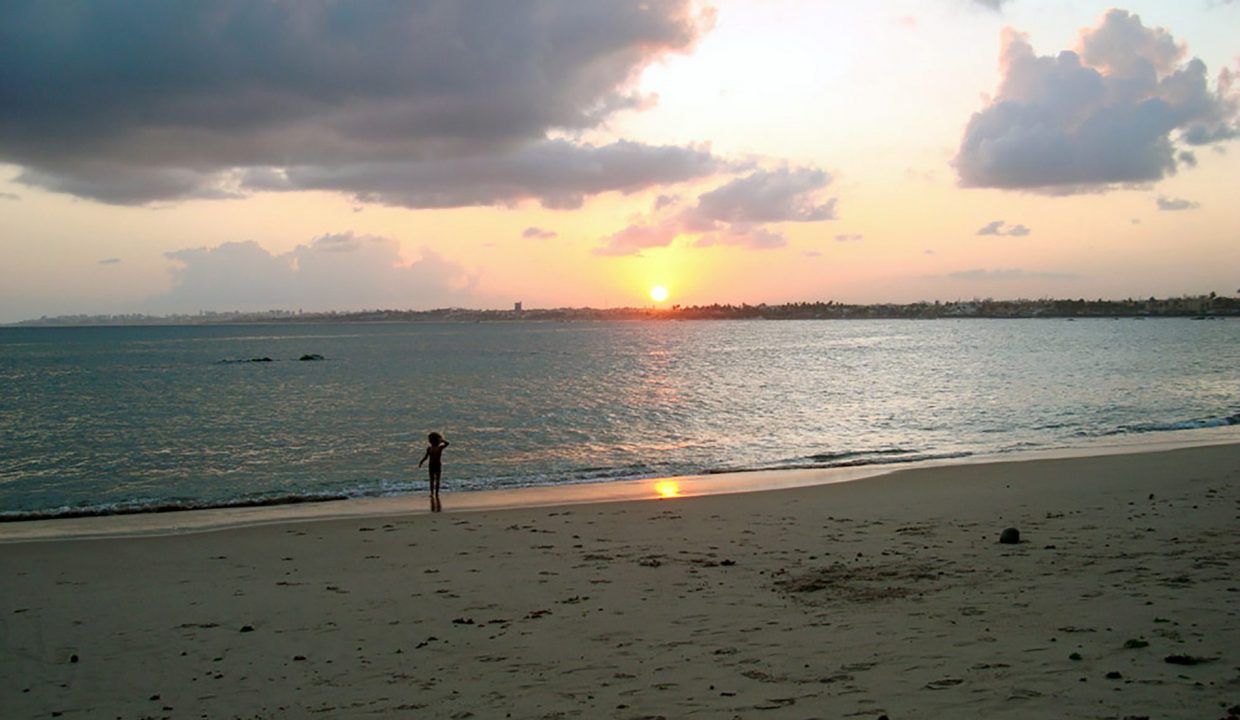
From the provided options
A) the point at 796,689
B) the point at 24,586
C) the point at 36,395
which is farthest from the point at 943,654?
the point at 36,395

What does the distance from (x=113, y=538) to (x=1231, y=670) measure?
1964 cm

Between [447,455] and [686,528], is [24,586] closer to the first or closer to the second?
[686,528]

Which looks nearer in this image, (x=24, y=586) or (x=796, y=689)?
(x=796, y=689)

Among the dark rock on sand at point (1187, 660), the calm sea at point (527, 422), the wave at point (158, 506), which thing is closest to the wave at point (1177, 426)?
the calm sea at point (527, 422)

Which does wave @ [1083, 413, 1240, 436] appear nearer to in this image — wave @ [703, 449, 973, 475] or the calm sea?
the calm sea

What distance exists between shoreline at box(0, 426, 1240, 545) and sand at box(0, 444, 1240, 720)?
88.0 inches

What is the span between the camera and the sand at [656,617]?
764cm

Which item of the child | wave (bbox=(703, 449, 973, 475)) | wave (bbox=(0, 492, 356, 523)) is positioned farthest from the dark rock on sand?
wave (bbox=(0, 492, 356, 523))

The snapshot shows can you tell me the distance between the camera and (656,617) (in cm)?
1038

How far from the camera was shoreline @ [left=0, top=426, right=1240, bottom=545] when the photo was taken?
20.1m

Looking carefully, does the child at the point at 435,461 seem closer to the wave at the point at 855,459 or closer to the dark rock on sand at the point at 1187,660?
the wave at the point at 855,459

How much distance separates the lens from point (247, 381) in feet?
247

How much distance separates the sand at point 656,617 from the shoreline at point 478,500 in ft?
7.33

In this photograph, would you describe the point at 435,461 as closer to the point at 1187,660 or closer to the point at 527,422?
the point at 1187,660
